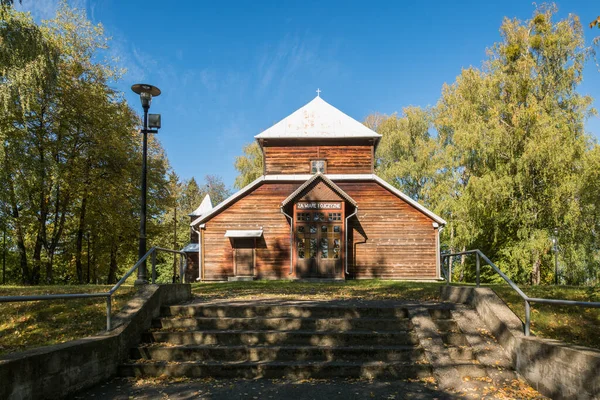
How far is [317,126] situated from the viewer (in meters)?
22.3

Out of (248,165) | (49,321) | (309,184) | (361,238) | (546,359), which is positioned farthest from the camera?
(248,165)

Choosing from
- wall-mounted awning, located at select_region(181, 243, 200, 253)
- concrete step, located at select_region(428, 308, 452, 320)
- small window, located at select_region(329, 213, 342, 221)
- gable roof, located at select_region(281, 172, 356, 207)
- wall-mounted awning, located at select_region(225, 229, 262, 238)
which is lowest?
concrete step, located at select_region(428, 308, 452, 320)

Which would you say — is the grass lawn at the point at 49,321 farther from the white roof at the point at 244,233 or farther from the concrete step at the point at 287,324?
the white roof at the point at 244,233

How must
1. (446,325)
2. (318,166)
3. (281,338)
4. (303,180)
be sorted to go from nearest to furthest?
1. (281,338)
2. (446,325)
3. (303,180)
4. (318,166)

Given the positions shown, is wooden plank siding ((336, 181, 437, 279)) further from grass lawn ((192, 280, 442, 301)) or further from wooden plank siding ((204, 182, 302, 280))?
grass lawn ((192, 280, 442, 301))

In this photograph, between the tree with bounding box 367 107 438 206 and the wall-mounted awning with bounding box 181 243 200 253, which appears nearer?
the wall-mounted awning with bounding box 181 243 200 253

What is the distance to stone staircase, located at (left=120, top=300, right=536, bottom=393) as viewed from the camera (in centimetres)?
579

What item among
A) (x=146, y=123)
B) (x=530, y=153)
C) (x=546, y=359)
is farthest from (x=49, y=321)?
(x=530, y=153)

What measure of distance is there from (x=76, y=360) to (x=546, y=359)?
244 inches

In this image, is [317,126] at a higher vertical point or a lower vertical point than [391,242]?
higher

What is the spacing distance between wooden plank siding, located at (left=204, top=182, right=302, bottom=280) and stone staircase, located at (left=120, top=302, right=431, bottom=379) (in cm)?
1282

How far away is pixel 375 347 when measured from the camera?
623cm

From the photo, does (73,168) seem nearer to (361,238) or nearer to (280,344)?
(361,238)

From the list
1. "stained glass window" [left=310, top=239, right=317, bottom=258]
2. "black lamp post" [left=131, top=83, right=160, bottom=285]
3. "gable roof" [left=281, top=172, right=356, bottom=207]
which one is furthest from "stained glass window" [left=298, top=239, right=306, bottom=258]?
"black lamp post" [left=131, top=83, right=160, bottom=285]
